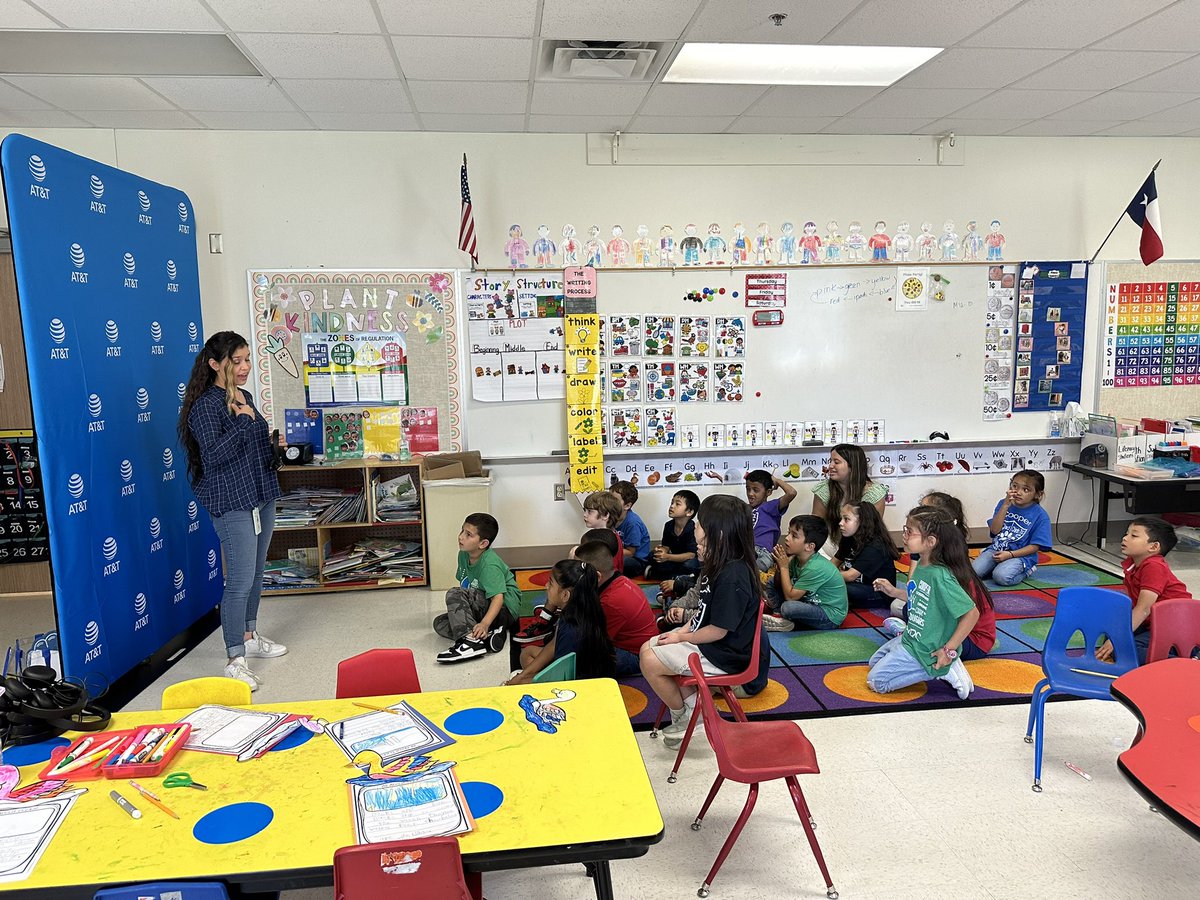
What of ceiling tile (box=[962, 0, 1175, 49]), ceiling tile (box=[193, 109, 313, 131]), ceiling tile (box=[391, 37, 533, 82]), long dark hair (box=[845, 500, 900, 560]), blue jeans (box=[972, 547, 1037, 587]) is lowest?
blue jeans (box=[972, 547, 1037, 587])

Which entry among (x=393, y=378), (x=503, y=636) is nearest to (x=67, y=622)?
(x=503, y=636)

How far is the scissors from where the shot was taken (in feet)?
6.16

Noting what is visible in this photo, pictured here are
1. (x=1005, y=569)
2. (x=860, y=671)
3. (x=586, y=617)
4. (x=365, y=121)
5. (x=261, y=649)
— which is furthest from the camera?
(x=1005, y=569)

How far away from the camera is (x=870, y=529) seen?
4730mm

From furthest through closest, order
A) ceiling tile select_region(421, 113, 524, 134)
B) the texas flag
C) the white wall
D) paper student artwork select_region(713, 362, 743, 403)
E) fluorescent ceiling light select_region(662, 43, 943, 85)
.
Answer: paper student artwork select_region(713, 362, 743, 403) → the texas flag → the white wall → ceiling tile select_region(421, 113, 524, 134) → fluorescent ceiling light select_region(662, 43, 943, 85)

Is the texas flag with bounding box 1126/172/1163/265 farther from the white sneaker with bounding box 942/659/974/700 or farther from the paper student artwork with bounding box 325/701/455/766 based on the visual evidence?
the paper student artwork with bounding box 325/701/455/766

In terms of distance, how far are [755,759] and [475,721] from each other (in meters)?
0.85

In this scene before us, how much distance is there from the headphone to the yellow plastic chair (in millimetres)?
180

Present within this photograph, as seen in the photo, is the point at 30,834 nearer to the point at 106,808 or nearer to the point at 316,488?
the point at 106,808

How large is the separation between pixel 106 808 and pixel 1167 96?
6.05 meters

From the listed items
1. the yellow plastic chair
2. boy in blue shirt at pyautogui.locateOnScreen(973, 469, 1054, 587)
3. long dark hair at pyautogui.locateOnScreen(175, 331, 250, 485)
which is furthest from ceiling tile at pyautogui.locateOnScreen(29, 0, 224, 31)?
boy in blue shirt at pyautogui.locateOnScreen(973, 469, 1054, 587)

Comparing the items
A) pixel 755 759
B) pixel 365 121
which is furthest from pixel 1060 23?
pixel 365 121

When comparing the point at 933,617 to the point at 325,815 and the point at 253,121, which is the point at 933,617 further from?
the point at 253,121

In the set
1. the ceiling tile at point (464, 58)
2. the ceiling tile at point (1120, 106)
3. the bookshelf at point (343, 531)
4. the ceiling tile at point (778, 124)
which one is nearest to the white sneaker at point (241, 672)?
the bookshelf at point (343, 531)
